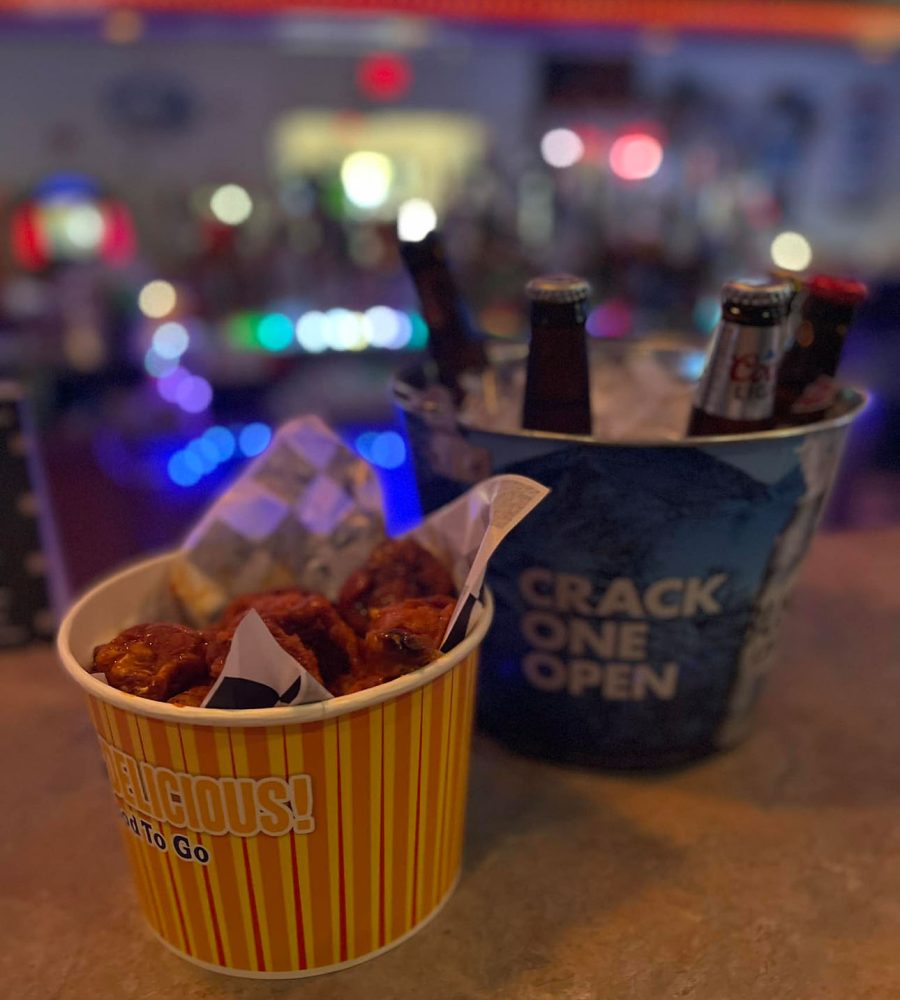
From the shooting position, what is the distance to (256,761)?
1.40 ft

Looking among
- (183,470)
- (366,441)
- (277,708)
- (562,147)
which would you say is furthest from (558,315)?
(562,147)

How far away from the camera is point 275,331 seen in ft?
12.8

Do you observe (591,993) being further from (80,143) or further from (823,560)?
(80,143)

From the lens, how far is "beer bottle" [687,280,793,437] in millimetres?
571

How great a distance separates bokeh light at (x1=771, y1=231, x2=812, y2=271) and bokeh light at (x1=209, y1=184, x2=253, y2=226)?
3.16 meters

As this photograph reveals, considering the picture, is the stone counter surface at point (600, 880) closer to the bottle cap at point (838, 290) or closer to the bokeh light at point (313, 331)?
the bottle cap at point (838, 290)

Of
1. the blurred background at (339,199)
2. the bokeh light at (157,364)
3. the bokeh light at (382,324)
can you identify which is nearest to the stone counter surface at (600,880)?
the blurred background at (339,199)

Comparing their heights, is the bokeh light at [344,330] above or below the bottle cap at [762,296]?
below

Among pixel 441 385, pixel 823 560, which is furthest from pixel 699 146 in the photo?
pixel 441 385

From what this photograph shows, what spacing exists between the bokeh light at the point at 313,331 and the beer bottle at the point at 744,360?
3297 mm

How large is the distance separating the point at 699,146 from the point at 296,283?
282 cm

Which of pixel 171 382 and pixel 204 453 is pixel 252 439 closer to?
pixel 204 453

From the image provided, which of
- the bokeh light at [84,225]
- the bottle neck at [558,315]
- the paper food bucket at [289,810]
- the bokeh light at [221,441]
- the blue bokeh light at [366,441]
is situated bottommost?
the bokeh light at [221,441]

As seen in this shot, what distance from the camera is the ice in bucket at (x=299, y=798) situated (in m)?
0.43
